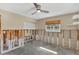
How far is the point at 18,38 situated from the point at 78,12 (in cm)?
127

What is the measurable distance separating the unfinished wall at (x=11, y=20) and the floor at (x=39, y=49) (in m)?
0.43

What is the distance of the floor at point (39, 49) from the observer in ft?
5.37

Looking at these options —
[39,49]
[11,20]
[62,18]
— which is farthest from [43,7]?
[39,49]

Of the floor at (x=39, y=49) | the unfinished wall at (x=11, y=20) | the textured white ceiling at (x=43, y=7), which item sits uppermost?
the textured white ceiling at (x=43, y=7)

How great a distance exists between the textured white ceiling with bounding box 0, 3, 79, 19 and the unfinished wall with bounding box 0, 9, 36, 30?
0.08 m

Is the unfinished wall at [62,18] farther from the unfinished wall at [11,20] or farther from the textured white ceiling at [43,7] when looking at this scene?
the unfinished wall at [11,20]

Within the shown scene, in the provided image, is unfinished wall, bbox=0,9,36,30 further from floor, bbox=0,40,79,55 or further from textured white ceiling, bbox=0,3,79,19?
floor, bbox=0,40,79,55

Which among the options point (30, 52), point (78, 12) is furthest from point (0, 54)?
point (78, 12)

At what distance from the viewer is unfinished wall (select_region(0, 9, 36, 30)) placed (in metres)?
1.59

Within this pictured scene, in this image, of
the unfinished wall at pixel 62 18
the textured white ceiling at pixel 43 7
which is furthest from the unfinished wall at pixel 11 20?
the unfinished wall at pixel 62 18

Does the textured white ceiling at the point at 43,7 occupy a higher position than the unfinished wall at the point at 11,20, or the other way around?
the textured white ceiling at the point at 43,7

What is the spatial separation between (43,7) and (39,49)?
845mm

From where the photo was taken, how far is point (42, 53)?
1.66m

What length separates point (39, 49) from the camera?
170 cm
